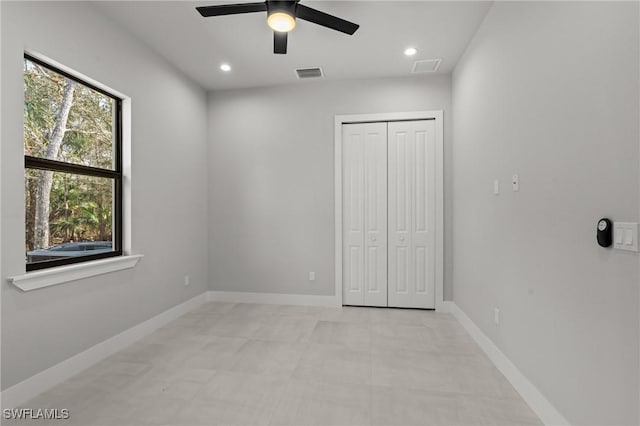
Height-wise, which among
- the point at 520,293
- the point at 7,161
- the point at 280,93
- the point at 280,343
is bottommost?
the point at 280,343

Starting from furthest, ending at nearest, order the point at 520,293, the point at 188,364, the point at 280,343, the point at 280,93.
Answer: the point at 280,93 < the point at 280,343 < the point at 188,364 < the point at 520,293

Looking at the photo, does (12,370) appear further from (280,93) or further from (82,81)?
(280,93)

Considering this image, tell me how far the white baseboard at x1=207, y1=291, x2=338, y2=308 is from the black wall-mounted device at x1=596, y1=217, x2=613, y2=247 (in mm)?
3013

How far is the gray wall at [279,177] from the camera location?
157 inches

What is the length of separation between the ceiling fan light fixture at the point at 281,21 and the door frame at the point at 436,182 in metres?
1.74

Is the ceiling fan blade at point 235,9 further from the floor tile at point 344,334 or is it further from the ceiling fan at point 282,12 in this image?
the floor tile at point 344,334

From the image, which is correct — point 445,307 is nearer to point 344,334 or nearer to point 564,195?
point 344,334

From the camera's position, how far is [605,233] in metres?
1.29

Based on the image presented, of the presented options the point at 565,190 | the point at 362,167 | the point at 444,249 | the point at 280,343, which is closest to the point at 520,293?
the point at 565,190

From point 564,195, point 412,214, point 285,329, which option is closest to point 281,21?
point 564,195

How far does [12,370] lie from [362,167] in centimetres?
351

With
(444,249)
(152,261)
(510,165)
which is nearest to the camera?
(510,165)

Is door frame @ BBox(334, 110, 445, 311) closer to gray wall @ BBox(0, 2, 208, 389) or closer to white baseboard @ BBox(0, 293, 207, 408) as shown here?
gray wall @ BBox(0, 2, 208, 389)

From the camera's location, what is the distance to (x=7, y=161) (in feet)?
6.15
